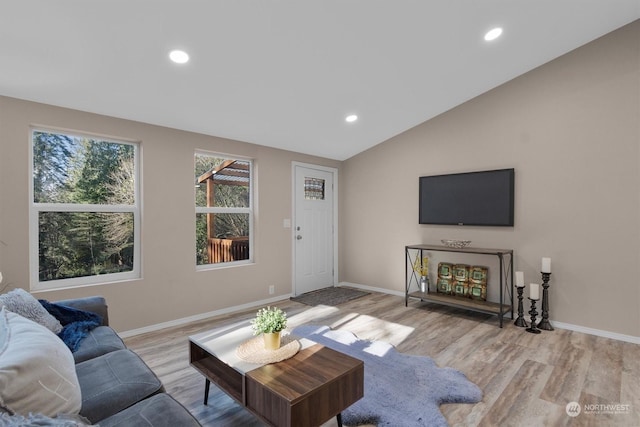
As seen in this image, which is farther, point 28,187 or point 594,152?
point 594,152

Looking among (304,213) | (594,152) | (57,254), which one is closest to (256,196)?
(304,213)

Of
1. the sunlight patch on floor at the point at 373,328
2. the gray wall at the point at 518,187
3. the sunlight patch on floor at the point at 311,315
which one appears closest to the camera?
the gray wall at the point at 518,187

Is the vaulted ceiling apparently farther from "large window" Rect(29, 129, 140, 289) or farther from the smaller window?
the smaller window

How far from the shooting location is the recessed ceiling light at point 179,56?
2.40 meters

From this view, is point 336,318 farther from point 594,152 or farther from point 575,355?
point 594,152

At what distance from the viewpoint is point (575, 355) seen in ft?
9.07

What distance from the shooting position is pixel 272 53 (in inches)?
102

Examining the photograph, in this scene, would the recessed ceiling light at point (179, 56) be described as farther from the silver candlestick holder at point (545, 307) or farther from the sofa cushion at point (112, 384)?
the silver candlestick holder at point (545, 307)

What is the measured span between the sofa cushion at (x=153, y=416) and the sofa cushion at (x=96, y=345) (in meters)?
0.67

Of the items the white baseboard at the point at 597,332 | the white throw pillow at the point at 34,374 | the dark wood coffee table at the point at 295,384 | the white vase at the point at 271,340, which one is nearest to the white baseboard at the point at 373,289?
the white baseboard at the point at 597,332

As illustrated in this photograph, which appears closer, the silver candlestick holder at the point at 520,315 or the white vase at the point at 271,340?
the white vase at the point at 271,340

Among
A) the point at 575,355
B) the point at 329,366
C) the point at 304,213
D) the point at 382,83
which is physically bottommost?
the point at 575,355

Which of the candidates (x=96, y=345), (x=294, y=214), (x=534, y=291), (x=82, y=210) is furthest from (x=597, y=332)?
(x=82, y=210)

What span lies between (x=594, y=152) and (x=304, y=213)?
3.54 metres
